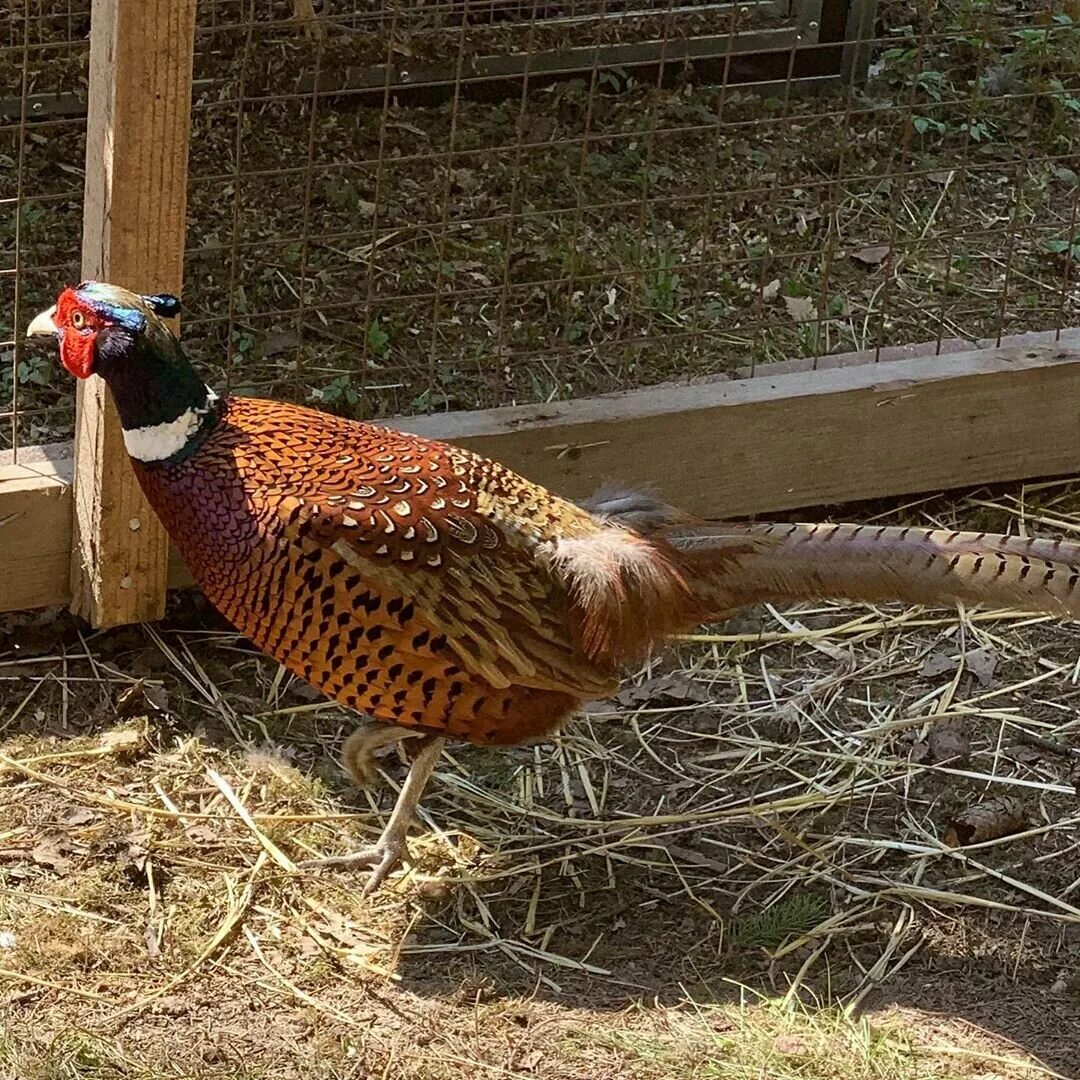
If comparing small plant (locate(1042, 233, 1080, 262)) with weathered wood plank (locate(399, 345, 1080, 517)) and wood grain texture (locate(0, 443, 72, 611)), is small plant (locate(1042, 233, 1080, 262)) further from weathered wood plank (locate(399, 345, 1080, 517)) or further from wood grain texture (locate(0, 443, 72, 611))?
wood grain texture (locate(0, 443, 72, 611))

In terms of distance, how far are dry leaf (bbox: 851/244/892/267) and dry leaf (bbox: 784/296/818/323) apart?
1.09 ft

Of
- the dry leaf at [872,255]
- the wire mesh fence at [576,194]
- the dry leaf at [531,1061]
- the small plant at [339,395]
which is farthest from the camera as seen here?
the dry leaf at [872,255]

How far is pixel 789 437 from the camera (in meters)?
3.96

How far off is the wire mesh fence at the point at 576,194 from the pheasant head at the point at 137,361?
74 cm

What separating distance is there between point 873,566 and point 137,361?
4.23 ft

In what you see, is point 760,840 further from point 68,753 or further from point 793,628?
point 68,753

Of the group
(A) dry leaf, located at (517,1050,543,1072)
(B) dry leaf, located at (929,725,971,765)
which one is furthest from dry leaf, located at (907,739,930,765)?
(A) dry leaf, located at (517,1050,543,1072)

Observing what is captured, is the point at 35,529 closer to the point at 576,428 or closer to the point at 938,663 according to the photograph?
the point at 576,428

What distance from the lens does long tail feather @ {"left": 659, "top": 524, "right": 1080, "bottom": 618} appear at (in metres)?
2.85

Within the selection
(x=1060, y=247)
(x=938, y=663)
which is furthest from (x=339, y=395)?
(x=1060, y=247)

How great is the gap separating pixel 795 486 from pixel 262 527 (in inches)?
61.3

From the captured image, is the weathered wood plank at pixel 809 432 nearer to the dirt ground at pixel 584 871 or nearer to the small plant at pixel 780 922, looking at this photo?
the dirt ground at pixel 584 871

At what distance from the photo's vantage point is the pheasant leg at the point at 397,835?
3.14 metres

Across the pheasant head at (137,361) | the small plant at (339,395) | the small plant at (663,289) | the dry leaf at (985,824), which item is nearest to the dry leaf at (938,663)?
the dry leaf at (985,824)
